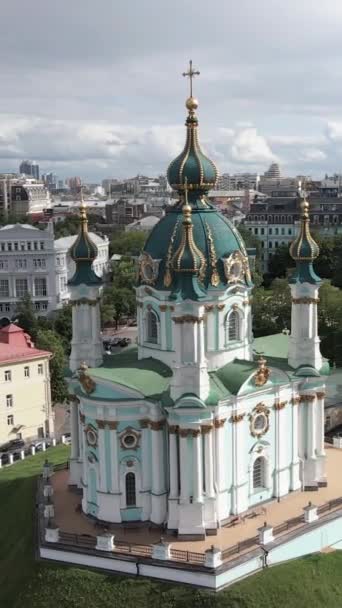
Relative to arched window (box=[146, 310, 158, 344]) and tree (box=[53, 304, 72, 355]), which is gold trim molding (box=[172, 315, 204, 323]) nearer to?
arched window (box=[146, 310, 158, 344])

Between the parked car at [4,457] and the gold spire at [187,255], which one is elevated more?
the gold spire at [187,255]

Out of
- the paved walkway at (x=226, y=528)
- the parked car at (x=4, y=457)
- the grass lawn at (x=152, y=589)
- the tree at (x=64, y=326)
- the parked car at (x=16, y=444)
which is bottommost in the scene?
the parked car at (x=16, y=444)

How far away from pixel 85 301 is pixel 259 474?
7.65m

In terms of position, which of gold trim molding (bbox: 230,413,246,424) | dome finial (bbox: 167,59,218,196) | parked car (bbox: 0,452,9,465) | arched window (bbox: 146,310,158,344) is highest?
dome finial (bbox: 167,59,218,196)

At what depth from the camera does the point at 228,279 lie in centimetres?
2105

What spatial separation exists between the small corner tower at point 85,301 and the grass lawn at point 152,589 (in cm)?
612

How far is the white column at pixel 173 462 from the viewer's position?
19.8 meters

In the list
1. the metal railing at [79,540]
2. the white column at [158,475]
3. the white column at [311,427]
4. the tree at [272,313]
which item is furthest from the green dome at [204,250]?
the tree at [272,313]

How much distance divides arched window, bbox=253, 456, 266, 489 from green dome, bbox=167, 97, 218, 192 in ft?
28.1

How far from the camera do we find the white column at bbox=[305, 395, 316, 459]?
73.8ft

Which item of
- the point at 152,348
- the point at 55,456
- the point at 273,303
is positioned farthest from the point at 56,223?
the point at 152,348

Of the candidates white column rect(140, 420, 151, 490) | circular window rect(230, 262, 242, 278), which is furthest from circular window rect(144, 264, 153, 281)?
white column rect(140, 420, 151, 490)

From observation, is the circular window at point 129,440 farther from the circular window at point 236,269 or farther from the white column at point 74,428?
the circular window at point 236,269

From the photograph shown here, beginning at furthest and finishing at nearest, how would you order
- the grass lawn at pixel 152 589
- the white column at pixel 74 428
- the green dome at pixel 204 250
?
the white column at pixel 74 428 → the green dome at pixel 204 250 → the grass lawn at pixel 152 589
